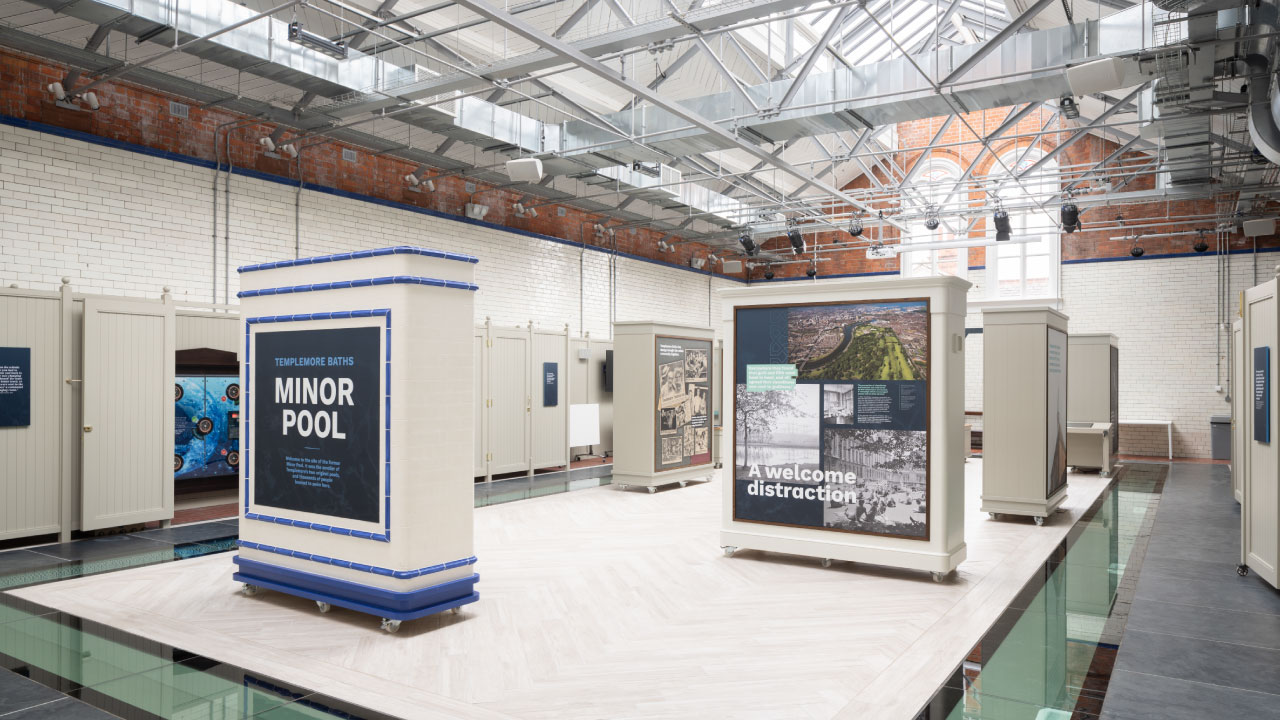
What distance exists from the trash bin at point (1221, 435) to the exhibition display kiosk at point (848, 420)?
13.7 metres

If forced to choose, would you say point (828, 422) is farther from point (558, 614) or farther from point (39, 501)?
point (39, 501)

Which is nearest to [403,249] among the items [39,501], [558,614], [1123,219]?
[558,614]

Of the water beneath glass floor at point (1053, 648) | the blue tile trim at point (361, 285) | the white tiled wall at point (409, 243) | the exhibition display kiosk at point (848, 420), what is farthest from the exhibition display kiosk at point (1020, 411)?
the white tiled wall at point (409, 243)

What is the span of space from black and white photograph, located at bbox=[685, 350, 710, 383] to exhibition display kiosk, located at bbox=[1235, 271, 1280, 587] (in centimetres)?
700

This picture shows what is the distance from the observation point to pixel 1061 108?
10484 mm

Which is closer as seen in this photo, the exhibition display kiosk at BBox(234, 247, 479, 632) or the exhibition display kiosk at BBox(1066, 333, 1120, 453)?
the exhibition display kiosk at BBox(234, 247, 479, 632)

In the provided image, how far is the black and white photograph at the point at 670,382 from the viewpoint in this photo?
37.9 feet

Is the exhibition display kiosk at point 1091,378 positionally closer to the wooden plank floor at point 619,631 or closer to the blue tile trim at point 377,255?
the wooden plank floor at point 619,631

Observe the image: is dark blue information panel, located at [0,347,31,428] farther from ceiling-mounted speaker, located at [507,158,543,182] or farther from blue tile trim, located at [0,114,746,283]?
ceiling-mounted speaker, located at [507,158,543,182]

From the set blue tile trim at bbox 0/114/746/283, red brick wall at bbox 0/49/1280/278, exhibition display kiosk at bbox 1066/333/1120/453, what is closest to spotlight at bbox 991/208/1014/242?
red brick wall at bbox 0/49/1280/278

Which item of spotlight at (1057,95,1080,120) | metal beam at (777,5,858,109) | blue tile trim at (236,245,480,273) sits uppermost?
metal beam at (777,5,858,109)

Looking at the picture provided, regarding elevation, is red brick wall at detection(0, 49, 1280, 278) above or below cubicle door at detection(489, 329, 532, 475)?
above

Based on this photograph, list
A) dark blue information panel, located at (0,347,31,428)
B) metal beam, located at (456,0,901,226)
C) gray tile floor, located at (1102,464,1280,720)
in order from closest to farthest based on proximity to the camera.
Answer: gray tile floor, located at (1102,464,1280,720)
metal beam, located at (456,0,901,226)
dark blue information panel, located at (0,347,31,428)

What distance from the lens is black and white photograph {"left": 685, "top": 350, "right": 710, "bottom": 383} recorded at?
12109 mm
